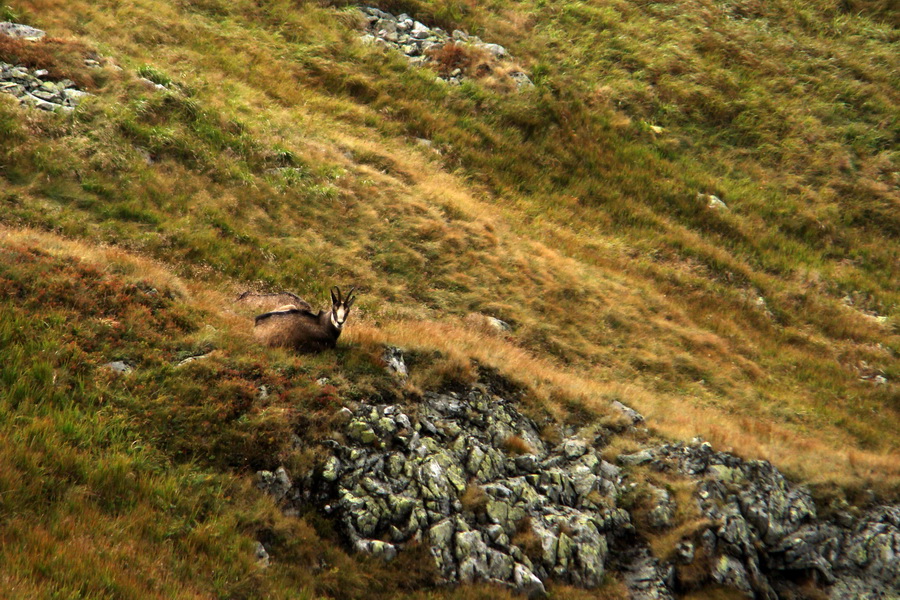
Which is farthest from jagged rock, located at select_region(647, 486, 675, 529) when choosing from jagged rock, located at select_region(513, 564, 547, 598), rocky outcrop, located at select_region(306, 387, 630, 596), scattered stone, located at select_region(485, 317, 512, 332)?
scattered stone, located at select_region(485, 317, 512, 332)

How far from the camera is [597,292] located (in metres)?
22.0

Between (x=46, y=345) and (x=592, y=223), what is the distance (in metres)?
22.3

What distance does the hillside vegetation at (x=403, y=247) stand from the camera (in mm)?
8305

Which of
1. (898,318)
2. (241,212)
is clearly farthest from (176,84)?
(898,318)

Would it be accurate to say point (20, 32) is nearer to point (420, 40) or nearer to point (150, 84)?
point (150, 84)

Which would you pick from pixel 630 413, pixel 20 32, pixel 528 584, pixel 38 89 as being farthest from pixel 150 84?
pixel 528 584

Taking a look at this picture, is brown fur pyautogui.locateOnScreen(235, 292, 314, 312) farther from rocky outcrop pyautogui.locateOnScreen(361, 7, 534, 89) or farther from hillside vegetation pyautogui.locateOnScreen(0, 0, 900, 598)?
rocky outcrop pyautogui.locateOnScreen(361, 7, 534, 89)

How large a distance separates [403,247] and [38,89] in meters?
12.4

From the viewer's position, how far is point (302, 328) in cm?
1196

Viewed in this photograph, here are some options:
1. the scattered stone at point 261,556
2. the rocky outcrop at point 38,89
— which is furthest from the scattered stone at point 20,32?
the scattered stone at point 261,556

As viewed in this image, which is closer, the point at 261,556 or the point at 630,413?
the point at 261,556

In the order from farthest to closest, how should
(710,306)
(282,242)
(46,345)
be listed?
(710,306) → (282,242) → (46,345)

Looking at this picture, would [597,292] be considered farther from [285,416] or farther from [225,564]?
[225,564]

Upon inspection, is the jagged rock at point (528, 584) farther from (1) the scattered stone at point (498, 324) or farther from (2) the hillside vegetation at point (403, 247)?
(1) the scattered stone at point (498, 324)
